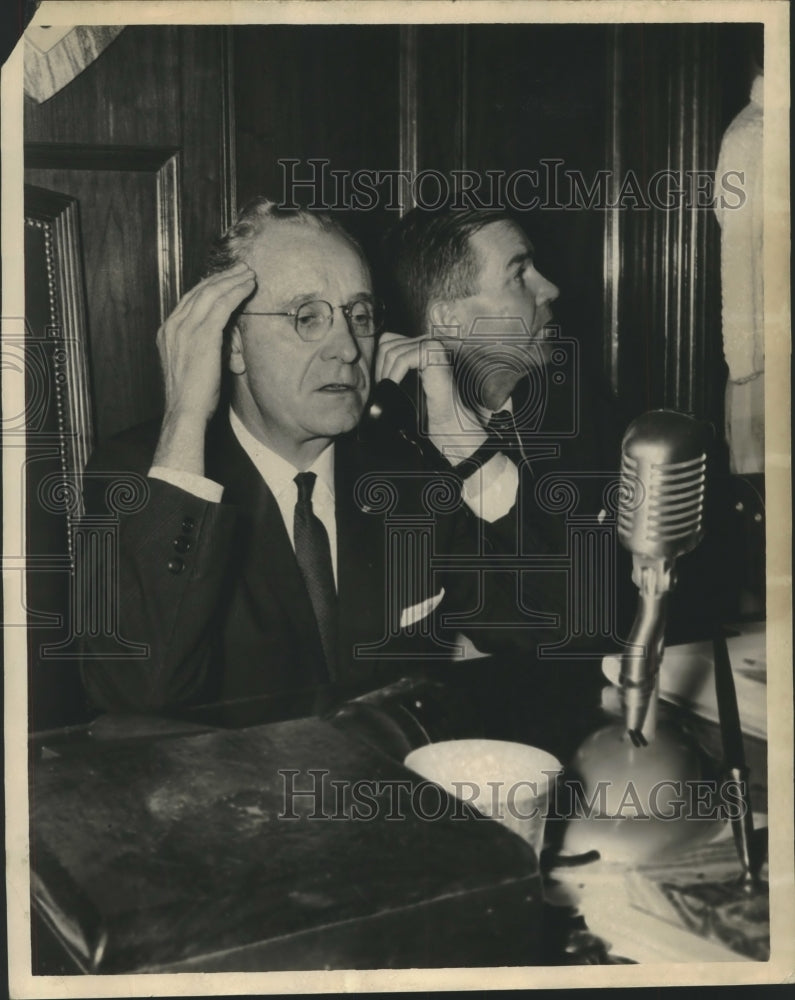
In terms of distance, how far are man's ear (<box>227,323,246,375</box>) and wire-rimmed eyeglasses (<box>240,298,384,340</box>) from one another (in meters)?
0.04

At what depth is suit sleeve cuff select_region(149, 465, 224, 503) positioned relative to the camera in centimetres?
222

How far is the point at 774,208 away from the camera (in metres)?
2.32

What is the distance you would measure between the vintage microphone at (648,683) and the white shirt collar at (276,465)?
0.54 meters

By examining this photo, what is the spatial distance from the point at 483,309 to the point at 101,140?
75 centimetres

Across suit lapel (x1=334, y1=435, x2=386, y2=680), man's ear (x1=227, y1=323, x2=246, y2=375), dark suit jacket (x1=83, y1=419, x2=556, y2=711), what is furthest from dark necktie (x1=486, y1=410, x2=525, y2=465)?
man's ear (x1=227, y1=323, x2=246, y2=375)

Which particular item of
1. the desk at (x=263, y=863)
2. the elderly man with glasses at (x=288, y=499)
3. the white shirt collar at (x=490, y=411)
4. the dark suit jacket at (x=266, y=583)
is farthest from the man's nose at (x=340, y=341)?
the desk at (x=263, y=863)

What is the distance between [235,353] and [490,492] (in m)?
0.53

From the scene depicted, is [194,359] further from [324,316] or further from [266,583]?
[266,583]

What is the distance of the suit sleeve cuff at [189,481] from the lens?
2221mm

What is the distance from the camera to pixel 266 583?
2.26 meters

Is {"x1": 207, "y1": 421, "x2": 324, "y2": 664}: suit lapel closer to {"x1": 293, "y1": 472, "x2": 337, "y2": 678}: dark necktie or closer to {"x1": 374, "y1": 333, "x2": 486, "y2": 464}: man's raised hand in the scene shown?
{"x1": 293, "y1": 472, "x2": 337, "y2": 678}: dark necktie

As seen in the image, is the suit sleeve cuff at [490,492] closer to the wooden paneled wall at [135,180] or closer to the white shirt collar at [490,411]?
the white shirt collar at [490,411]
